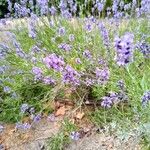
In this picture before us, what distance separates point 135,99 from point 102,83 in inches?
12.4

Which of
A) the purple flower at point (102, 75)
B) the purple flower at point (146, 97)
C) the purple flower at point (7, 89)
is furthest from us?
the purple flower at point (7, 89)

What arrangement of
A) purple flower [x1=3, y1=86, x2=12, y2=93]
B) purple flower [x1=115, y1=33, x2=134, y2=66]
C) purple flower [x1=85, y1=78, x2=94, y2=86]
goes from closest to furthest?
purple flower [x1=115, y1=33, x2=134, y2=66], purple flower [x1=85, y1=78, x2=94, y2=86], purple flower [x1=3, y1=86, x2=12, y2=93]

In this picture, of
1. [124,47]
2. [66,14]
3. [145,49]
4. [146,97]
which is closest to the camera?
[124,47]

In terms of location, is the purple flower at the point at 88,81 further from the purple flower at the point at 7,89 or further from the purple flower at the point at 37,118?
the purple flower at the point at 7,89

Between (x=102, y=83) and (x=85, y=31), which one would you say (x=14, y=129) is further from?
(x=85, y=31)

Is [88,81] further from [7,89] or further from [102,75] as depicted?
[7,89]

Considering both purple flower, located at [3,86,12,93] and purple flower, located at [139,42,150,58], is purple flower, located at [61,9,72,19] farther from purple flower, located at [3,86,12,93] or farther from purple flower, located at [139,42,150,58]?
purple flower, located at [139,42,150,58]

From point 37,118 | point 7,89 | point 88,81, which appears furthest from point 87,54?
point 7,89

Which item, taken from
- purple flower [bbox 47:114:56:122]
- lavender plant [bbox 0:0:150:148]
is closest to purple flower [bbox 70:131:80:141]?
lavender plant [bbox 0:0:150:148]

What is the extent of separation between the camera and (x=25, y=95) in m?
3.78

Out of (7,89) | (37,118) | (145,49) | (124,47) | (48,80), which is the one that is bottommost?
(37,118)

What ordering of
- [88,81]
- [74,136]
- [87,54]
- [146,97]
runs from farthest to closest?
1. [87,54]
2. [88,81]
3. [74,136]
4. [146,97]

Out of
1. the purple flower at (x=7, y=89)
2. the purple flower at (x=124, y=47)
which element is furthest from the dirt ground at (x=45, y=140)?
the purple flower at (x=124, y=47)

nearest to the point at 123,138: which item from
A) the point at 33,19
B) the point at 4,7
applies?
the point at 33,19
